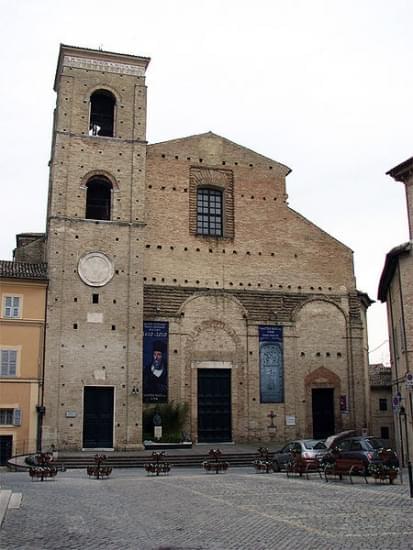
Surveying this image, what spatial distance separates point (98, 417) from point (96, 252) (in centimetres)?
686

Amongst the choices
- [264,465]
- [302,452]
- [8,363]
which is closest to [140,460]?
[264,465]

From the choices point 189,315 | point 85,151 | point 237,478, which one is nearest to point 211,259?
point 189,315

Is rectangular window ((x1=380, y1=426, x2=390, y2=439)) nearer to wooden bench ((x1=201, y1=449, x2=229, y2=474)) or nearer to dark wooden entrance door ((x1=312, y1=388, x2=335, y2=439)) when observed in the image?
dark wooden entrance door ((x1=312, y1=388, x2=335, y2=439))

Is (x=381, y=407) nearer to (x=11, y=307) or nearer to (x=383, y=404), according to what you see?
(x=383, y=404)

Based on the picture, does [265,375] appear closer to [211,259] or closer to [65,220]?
[211,259]

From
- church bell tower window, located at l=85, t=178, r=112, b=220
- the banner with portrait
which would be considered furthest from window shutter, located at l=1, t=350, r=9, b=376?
church bell tower window, located at l=85, t=178, r=112, b=220

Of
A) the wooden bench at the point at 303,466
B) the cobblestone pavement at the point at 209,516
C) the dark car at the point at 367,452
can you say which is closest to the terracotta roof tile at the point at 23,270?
the cobblestone pavement at the point at 209,516

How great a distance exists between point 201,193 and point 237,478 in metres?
16.3

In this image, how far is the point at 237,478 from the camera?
19.8 meters

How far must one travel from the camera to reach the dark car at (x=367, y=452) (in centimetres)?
1870

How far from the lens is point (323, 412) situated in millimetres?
31781

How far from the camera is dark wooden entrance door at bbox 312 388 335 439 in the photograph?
31553 millimetres

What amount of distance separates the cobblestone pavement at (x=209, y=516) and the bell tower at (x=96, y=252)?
30.7ft

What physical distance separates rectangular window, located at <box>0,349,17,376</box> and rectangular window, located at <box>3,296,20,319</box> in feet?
4.61
